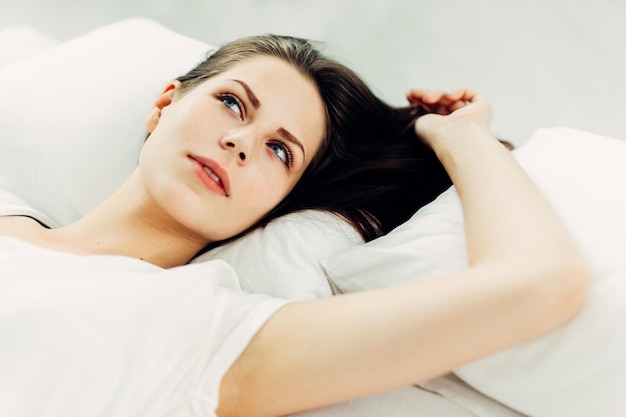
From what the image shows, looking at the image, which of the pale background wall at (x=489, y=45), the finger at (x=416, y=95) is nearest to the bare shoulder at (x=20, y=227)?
the finger at (x=416, y=95)

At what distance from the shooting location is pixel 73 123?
1.41 m

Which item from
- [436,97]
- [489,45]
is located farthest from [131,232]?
[489,45]

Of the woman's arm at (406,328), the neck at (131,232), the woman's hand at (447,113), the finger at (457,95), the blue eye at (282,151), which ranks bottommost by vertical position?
the neck at (131,232)

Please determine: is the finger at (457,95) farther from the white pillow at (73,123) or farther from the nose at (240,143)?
the white pillow at (73,123)

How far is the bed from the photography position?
859 mm

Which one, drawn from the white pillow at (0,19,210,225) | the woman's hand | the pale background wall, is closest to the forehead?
the woman's hand

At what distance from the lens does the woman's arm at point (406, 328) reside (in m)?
0.78

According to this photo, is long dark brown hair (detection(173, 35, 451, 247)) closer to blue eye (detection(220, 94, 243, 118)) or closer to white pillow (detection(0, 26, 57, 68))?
blue eye (detection(220, 94, 243, 118))

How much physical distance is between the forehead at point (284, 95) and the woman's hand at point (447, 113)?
0.80 ft

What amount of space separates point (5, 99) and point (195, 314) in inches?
35.2

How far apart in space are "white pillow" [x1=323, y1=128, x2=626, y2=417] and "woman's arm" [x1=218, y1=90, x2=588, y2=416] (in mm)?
48

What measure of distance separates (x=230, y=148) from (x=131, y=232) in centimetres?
28

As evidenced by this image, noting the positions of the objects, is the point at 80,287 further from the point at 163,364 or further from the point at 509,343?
the point at 509,343

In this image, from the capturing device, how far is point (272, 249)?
1155 mm
